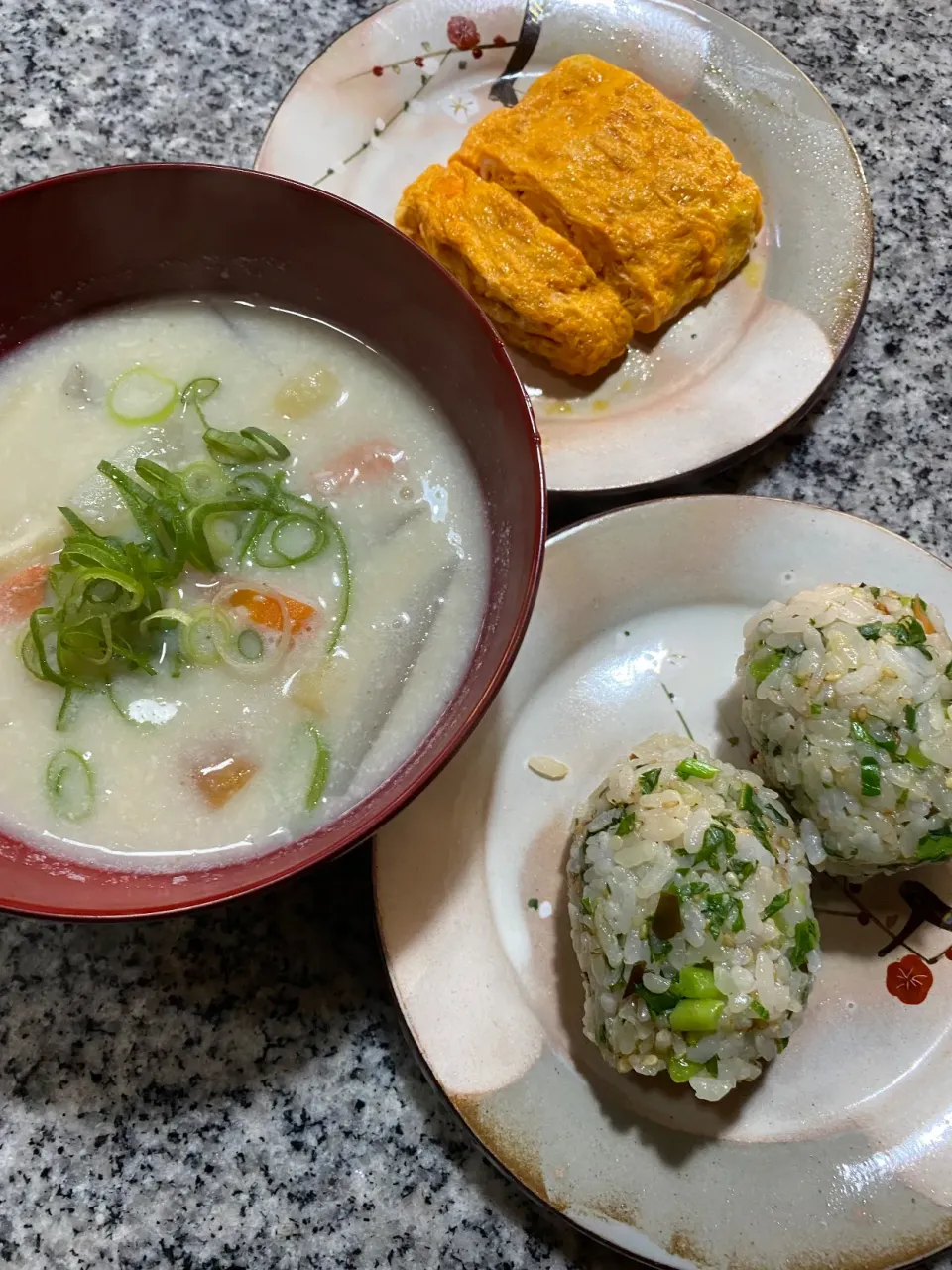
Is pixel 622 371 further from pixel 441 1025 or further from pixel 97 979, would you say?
pixel 97 979

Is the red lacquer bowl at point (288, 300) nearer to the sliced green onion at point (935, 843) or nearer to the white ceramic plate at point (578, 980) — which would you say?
the white ceramic plate at point (578, 980)

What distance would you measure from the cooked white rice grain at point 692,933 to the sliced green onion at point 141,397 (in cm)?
88

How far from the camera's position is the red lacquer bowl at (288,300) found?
1110 millimetres

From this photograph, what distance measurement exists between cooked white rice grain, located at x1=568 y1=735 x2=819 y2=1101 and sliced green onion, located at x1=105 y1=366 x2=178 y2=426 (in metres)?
0.88

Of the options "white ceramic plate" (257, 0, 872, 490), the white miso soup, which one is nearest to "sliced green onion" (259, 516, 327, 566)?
the white miso soup

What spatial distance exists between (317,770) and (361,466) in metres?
0.46

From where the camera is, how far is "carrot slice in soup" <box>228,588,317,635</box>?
132 centimetres

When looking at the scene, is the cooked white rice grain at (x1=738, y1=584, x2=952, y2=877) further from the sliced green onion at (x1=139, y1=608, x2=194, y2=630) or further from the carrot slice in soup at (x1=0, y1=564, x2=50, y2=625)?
the carrot slice in soup at (x1=0, y1=564, x2=50, y2=625)

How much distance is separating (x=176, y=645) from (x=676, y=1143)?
0.94 m

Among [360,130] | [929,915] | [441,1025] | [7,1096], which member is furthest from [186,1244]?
[360,130]

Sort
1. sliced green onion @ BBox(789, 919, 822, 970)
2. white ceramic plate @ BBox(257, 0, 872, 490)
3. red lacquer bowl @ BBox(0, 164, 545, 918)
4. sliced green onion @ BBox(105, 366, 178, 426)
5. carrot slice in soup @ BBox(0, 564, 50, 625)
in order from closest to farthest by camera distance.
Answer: red lacquer bowl @ BBox(0, 164, 545, 918), sliced green onion @ BBox(789, 919, 822, 970), carrot slice in soup @ BBox(0, 564, 50, 625), sliced green onion @ BBox(105, 366, 178, 426), white ceramic plate @ BBox(257, 0, 872, 490)

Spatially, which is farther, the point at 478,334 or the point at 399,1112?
the point at 399,1112

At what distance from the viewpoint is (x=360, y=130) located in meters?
1.87

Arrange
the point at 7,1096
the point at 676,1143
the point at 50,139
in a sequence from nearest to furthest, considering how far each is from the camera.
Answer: the point at 676,1143 → the point at 7,1096 → the point at 50,139
